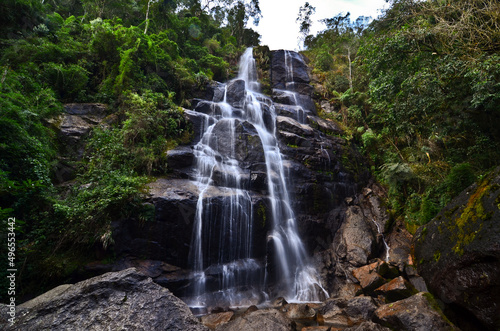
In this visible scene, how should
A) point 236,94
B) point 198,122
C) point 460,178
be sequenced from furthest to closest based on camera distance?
point 236,94, point 198,122, point 460,178

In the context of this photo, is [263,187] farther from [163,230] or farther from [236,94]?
[236,94]

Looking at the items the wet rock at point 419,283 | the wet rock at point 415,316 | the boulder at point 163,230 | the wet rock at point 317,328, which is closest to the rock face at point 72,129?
the boulder at point 163,230

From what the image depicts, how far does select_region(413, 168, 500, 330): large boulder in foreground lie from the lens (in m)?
4.21

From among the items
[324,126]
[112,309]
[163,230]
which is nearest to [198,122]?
[163,230]

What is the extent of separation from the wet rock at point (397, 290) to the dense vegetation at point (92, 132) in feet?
25.4

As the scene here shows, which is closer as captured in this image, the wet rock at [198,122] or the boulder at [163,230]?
the boulder at [163,230]

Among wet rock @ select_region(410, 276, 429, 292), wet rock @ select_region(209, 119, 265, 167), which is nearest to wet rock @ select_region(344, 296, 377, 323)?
wet rock @ select_region(410, 276, 429, 292)

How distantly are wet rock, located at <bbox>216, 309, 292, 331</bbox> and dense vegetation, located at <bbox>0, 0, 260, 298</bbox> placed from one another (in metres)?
4.11

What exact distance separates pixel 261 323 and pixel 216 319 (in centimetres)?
173

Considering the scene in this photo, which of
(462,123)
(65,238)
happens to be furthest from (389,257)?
(65,238)

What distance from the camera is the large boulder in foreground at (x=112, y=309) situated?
2529mm

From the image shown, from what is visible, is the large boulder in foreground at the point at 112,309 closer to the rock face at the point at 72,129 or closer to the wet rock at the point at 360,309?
the wet rock at the point at 360,309

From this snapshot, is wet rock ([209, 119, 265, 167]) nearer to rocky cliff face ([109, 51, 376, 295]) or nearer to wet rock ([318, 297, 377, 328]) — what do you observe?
rocky cliff face ([109, 51, 376, 295])

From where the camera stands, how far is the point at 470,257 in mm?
4629
